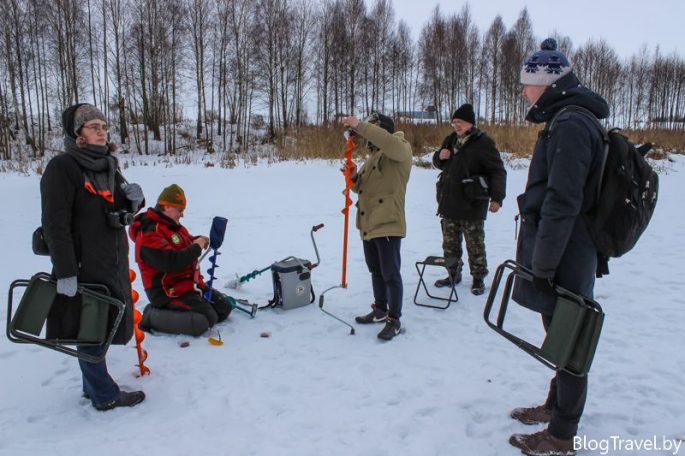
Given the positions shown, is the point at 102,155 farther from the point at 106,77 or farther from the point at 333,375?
the point at 106,77

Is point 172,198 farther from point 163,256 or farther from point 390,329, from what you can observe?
point 390,329

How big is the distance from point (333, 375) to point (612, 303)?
9.46ft

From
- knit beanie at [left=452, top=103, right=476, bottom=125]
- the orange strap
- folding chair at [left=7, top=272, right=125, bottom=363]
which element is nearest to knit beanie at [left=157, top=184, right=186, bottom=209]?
the orange strap

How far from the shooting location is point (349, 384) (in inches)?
118

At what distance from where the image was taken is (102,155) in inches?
101

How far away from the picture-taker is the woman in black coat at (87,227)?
7.67ft

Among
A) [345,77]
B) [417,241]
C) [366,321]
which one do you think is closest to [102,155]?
[366,321]

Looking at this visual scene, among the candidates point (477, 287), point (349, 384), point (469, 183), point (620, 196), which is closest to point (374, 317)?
point (349, 384)

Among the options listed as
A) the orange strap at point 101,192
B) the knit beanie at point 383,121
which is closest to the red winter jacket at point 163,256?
the orange strap at point 101,192

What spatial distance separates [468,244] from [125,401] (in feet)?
10.8

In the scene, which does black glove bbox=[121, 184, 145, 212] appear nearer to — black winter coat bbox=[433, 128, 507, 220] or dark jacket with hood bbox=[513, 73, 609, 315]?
dark jacket with hood bbox=[513, 73, 609, 315]

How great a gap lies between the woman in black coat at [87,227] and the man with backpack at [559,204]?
2.13m

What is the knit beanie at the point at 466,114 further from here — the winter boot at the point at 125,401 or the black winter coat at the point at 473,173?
the winter boot at the point at 125,401

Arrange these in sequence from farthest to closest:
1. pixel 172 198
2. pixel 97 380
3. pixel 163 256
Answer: pixel 172 198
pixel 163 256
pixel 97 380
